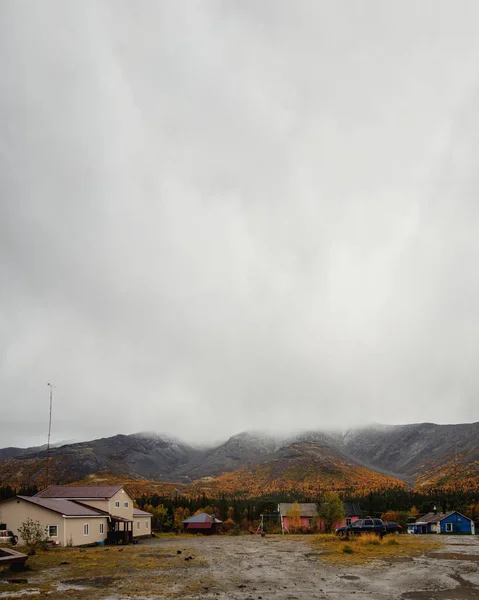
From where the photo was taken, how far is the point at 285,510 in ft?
290

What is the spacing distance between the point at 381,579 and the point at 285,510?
70.4 m

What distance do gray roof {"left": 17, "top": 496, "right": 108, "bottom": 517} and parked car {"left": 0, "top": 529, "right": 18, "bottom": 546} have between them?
3.18 meters

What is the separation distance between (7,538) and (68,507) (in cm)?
775

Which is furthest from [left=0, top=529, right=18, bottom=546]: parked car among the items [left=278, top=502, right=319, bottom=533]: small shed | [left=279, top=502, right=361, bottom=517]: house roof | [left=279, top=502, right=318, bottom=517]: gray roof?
[left=279, top=502, right=361, bottom=517]: house roof

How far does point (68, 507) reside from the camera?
49.3 meters

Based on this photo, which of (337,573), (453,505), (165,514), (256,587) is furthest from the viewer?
(453,505)

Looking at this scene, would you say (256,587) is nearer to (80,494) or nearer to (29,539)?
(29,539)

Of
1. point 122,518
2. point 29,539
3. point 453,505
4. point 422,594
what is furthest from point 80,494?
point 453,505

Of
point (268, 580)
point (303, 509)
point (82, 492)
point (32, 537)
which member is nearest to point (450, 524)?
point (303, 509)

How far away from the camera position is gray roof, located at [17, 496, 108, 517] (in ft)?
150

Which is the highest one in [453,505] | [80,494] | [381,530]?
[80,494]

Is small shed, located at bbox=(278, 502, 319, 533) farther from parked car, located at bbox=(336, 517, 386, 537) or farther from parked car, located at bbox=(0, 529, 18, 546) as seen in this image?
parked car, located at bbox=(0, 529, 18, 546)

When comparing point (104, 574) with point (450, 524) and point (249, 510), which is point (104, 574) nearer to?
point (450, 524)

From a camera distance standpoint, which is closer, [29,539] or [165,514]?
[29,539]
